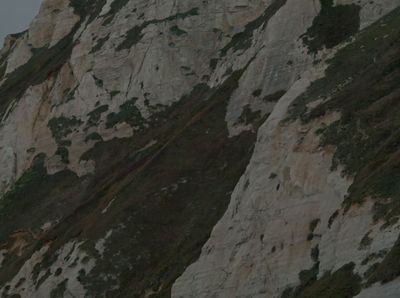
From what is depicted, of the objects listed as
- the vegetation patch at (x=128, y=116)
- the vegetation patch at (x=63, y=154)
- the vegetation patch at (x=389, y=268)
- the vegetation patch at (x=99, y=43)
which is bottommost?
the vegetation patch at (x=389, y=268)

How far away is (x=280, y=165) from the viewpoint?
36062mm

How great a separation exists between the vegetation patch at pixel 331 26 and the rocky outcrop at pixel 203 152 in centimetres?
12

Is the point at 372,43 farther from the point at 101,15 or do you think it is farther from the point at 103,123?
the point at 101,15

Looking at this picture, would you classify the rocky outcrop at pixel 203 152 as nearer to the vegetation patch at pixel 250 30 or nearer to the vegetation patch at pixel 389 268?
the vegetation patch at pixel 389 268

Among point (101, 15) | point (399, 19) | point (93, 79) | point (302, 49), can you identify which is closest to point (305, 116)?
point (399, 19)

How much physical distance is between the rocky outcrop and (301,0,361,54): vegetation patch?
12cm

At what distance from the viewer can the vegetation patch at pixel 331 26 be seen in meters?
51.2

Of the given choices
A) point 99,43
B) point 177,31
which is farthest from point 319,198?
point 99,43

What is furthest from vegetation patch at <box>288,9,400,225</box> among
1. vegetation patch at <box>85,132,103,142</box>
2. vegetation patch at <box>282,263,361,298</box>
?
vegetation patch at <box>85,132,103,142</box>

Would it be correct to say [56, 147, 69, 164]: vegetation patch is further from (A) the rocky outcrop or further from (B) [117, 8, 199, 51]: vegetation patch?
(B) [117, 8, 199, 51]: vegetation patch

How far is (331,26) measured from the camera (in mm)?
52281

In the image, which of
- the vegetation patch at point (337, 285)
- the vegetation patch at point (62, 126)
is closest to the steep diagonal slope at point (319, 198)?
the vegetation patch at point (337, 285)

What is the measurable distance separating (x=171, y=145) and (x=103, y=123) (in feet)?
44.4

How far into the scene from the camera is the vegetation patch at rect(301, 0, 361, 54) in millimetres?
51250
